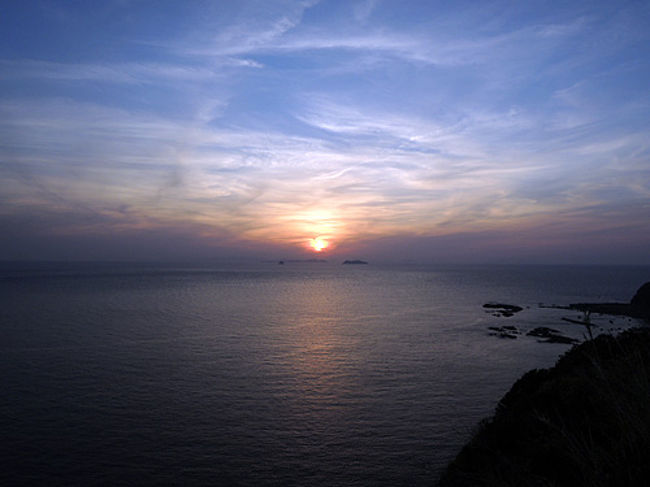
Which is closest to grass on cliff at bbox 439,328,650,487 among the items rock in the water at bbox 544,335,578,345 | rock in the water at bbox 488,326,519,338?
rock in the water at bbox 544,335,578,345

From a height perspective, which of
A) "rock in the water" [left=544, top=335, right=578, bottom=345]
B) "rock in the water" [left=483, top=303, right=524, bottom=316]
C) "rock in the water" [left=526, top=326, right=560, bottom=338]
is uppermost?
"rock in the water" [left=483, top=303, right=524, bottom=316]

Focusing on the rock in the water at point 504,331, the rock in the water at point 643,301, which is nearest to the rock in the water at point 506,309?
the rock in the water at point 504,331

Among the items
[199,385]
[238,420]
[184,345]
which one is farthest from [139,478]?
[184,345]

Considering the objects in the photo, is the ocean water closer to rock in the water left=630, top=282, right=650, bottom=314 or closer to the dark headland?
the dark headland

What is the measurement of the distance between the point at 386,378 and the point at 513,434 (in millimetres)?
15183

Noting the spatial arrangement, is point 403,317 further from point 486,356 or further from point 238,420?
point 238,420

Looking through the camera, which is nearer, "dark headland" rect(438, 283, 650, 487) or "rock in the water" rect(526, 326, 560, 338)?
"dark headland" rect(438, 283, 650, 487)

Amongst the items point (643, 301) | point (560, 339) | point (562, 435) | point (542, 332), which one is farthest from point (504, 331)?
point (562, 435)

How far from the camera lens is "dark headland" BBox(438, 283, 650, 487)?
18.8ft

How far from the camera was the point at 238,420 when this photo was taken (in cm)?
2383

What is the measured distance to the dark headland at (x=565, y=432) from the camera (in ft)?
18.8

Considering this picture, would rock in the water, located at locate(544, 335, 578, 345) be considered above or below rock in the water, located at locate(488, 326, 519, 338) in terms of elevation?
below

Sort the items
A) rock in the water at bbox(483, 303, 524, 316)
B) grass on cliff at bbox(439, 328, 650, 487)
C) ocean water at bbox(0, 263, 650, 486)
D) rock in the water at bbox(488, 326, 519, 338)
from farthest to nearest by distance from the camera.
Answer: rock in the water at bbox(483, 303, 524, 316), rock in the water at bbox(488, 326, 519, 338), ocean water at bbox(0, 263, 650, 486), grass on cliff at bbox(439, 328, 650, 487)

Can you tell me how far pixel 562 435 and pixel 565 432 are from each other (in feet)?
11.5
